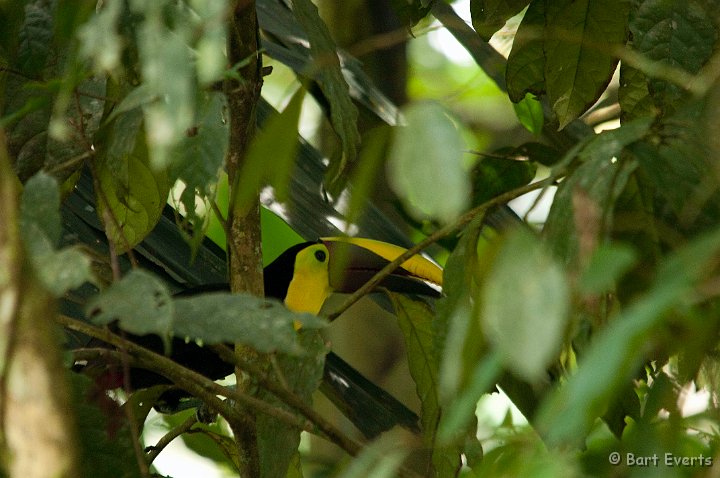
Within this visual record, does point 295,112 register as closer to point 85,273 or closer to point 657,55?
point 85,273

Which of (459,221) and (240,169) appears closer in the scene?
(459,221)

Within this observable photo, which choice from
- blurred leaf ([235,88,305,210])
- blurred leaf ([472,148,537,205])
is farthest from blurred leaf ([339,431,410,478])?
blurred leaf ([472,148,537,205])

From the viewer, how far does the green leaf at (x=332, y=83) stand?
3.73ft

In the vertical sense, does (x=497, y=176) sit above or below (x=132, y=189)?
above

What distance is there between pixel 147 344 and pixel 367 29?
125 centimetres

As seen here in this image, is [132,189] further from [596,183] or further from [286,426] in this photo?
[596,183]

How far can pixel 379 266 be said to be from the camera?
2307 millimetres

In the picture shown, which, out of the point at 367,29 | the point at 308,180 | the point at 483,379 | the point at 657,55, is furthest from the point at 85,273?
the point at 367,29

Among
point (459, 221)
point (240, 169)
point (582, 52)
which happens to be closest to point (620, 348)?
point (459, 221)

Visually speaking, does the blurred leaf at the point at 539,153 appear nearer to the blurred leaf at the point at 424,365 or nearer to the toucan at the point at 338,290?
the toucan at the point at 338,290

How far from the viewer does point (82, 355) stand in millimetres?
1022

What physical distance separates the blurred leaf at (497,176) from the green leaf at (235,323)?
117 cm

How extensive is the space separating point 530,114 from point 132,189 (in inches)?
39.4

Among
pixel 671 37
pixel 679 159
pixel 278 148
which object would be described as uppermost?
pixel 671 37
